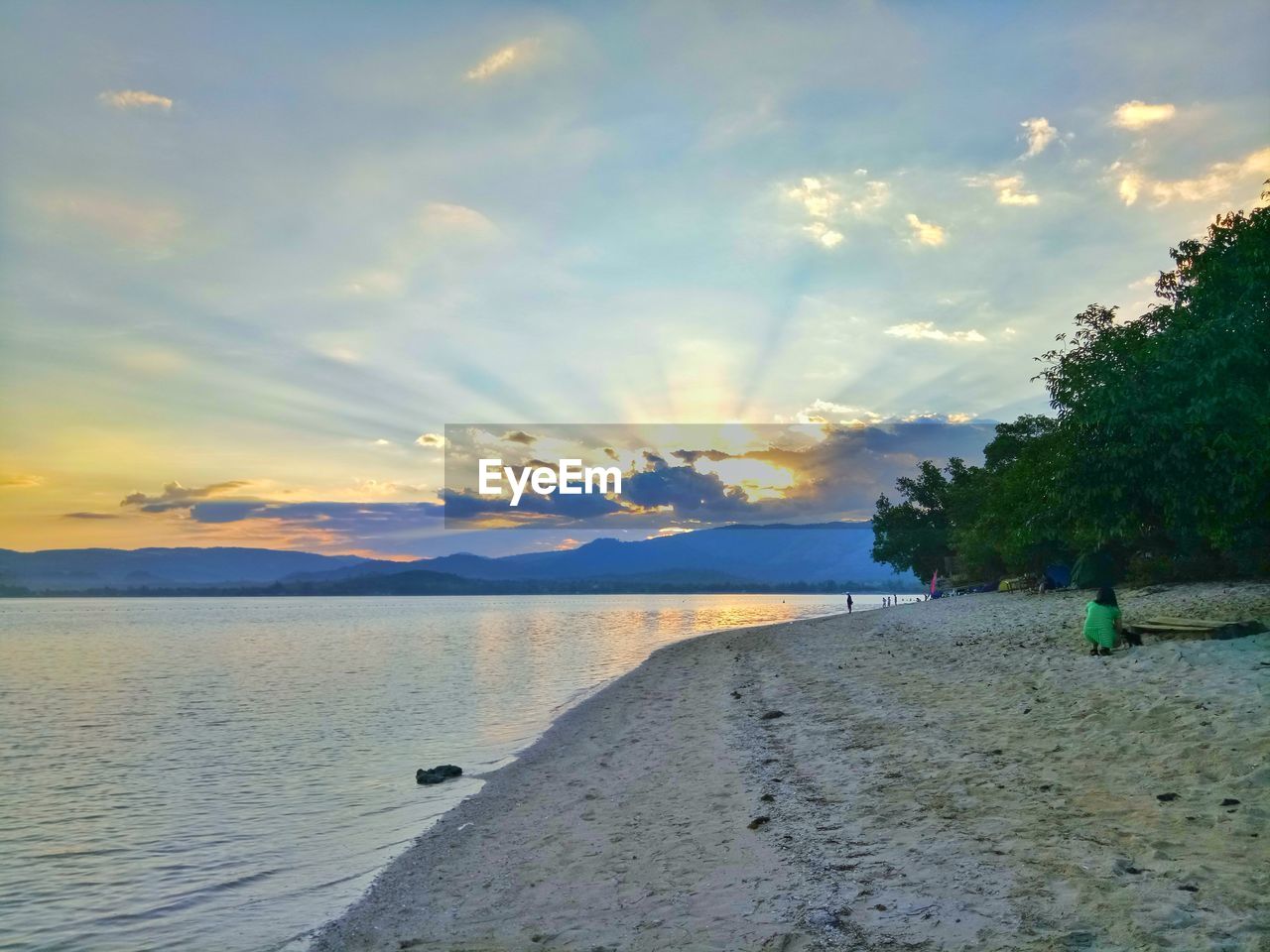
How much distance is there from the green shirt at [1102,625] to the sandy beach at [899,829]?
2.98ft

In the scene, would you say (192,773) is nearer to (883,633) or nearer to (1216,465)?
(1216,465)

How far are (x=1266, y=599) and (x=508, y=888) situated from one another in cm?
3031

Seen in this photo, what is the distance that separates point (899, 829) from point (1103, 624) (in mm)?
13654

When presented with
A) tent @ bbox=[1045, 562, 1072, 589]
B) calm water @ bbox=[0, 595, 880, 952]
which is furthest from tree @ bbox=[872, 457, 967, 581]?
calm water @ bbox=[0, 595, 880, 952]

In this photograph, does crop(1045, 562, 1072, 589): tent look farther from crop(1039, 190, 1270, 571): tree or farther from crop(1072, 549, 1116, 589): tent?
crop(1039, 190, 1270, 571): tree

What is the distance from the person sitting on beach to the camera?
1973 centimetres

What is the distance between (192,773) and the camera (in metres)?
20.0

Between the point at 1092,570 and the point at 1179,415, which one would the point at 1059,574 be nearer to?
the point at 1092,570

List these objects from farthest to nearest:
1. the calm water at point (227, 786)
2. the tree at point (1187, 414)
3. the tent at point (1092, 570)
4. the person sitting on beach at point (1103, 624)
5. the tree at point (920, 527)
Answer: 1. the tree at point (920, 527)
2. the tent at point (1092, 570)
3. the person sitting on beach at point (1103, 624)
4. the tree at point (1187, 414)
5. the calm water at point (227, 786)

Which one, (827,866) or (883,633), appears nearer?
(827,866)

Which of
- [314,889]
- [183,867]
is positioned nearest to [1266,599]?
[314,889]

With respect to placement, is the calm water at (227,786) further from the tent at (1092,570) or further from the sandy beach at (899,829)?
the tent at (1092,570)

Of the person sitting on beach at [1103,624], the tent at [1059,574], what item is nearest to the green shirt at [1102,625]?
the person sitting on beach at [1103,624]

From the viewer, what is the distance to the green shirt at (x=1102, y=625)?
19734 mm
